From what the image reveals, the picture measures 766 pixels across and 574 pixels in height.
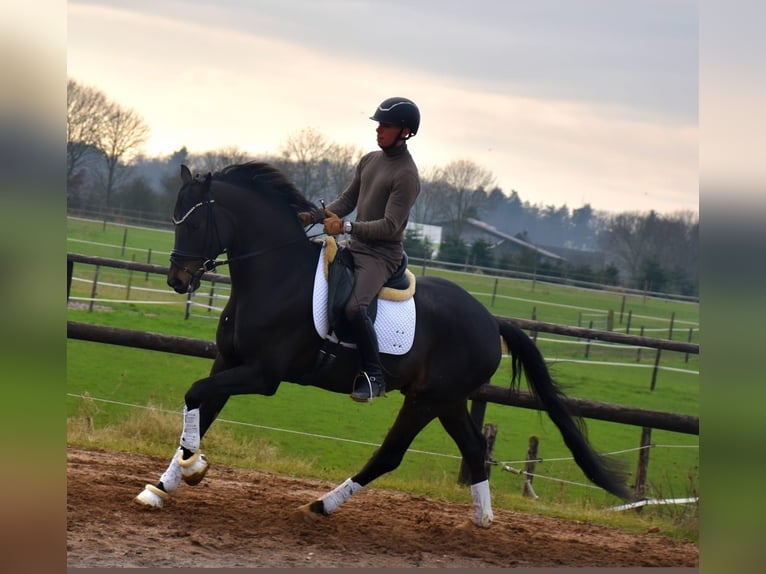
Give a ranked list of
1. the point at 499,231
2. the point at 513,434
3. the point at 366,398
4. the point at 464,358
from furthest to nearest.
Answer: the point at 499,231
the point at 513,434
the point at 464,358
the point at 366,398

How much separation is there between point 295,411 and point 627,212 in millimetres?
39070

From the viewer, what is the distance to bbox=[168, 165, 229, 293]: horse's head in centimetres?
574

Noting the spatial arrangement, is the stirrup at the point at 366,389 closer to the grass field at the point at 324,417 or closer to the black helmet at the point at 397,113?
the grass field at the point at 324,417

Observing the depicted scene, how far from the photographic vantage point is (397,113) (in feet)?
19.5

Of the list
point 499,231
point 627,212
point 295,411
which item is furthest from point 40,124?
point 627,212

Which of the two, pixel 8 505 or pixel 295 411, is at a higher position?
pixel 8 505

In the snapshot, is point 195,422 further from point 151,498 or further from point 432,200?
point 432,200

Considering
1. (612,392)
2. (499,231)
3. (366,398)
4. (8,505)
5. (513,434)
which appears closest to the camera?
(8,505)

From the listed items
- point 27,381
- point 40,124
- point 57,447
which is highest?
point 40,124

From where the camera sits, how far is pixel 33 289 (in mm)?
2092

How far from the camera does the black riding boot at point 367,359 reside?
5871 millimetres

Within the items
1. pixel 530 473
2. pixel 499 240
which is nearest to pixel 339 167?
pixel 530 473

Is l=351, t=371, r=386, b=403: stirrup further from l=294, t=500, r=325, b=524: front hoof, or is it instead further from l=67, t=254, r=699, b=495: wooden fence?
l=67, t=254, r=699, b=495: wooden fence

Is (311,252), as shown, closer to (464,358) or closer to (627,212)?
(464,358)
